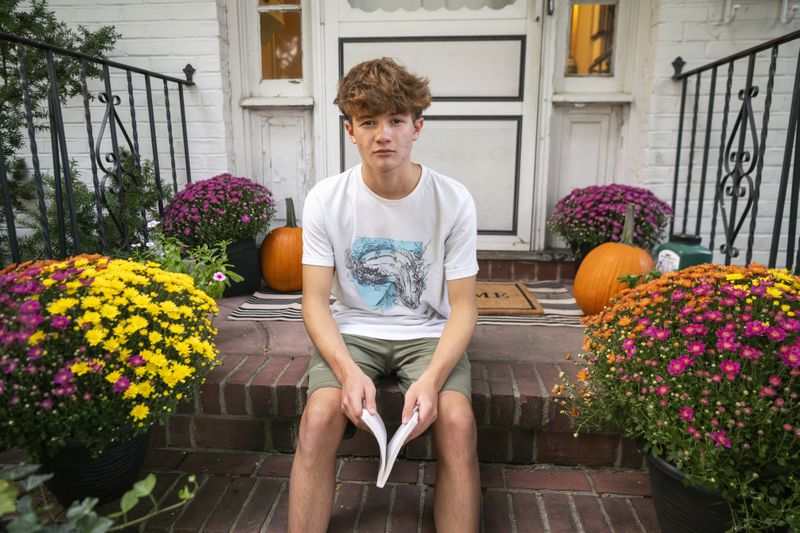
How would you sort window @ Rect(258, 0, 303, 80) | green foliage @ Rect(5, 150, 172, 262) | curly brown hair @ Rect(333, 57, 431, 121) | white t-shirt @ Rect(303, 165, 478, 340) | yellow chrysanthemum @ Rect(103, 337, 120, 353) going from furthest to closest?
window @ Rect(258, 0, 303, 80)
green foliage @ Rect(5, 150, 172, 262)
white t-shirt @ Rect(303, 165, 478, 340)
curly brown hair @ Rect(333, 57, 431, 121)
yellow chrysanthemum @ Rect(103, 337, 120, 353)

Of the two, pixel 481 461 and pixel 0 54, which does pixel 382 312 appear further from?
pixel 0 54

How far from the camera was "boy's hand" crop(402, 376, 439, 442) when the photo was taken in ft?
3.74

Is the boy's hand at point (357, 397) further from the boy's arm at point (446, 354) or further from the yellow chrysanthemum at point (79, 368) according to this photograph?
the yellow chrysanthemum at point (79, 368)

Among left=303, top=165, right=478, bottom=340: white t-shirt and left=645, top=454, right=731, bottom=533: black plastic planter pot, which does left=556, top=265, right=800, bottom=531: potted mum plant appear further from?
left=303, top=165, right=478, bottom=340: white t-shirt

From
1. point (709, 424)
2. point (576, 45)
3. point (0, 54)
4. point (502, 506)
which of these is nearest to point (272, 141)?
point (0, 54)

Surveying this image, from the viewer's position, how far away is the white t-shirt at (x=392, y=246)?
1390 mm

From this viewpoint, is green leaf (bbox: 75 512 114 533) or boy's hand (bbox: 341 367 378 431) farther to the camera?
boy's hand (bbox: 341 367 378 431)

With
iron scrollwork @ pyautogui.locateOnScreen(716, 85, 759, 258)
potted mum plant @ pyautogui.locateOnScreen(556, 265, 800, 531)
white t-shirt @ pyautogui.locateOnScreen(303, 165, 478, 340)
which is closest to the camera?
potted mum plant @ pyautogui.locateOnScreen(556, 265, 800, 531)

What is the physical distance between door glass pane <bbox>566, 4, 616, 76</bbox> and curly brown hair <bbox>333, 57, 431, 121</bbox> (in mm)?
1900

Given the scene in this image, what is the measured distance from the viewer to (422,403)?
3.79 feet

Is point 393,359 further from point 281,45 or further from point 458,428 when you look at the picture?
point 281,45

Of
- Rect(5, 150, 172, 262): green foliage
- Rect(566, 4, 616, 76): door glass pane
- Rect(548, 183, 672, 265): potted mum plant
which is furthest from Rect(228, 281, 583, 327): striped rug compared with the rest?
Rect(566, 4, 616, 76): door glass pane

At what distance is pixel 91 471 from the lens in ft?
3.98

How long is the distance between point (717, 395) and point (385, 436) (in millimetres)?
A: 681
